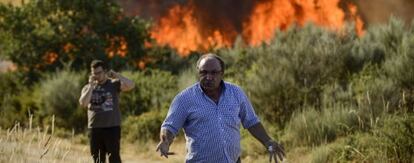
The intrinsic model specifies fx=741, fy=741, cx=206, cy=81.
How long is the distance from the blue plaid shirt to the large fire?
20674 millimetres

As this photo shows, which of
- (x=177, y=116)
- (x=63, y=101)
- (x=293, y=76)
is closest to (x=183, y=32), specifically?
(x=63, y=101)

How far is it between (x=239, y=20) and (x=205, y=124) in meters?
23.9

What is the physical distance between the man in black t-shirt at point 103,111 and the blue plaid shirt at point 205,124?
3902mm

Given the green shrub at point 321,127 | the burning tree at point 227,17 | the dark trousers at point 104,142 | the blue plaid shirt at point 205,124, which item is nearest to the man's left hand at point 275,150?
the blue plaid shirt at point 205,124

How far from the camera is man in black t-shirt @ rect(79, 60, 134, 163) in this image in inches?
358

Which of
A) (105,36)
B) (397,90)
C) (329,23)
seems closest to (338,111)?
(397,90)

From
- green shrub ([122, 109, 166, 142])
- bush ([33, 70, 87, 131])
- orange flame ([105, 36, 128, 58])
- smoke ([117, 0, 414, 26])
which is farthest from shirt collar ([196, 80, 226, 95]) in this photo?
smoke ([117, 0, 414, 26])

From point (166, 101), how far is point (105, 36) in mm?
5529

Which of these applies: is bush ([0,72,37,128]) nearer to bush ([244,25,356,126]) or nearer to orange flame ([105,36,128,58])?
orange flame ([105,36,128,58])

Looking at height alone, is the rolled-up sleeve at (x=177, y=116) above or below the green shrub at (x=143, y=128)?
above

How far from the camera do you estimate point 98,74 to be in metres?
9.09

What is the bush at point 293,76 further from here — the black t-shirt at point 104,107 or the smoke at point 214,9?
the smoke at point 214,9

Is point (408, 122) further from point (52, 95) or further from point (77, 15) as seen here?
point (77, 15)

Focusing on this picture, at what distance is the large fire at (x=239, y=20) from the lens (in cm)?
2631
